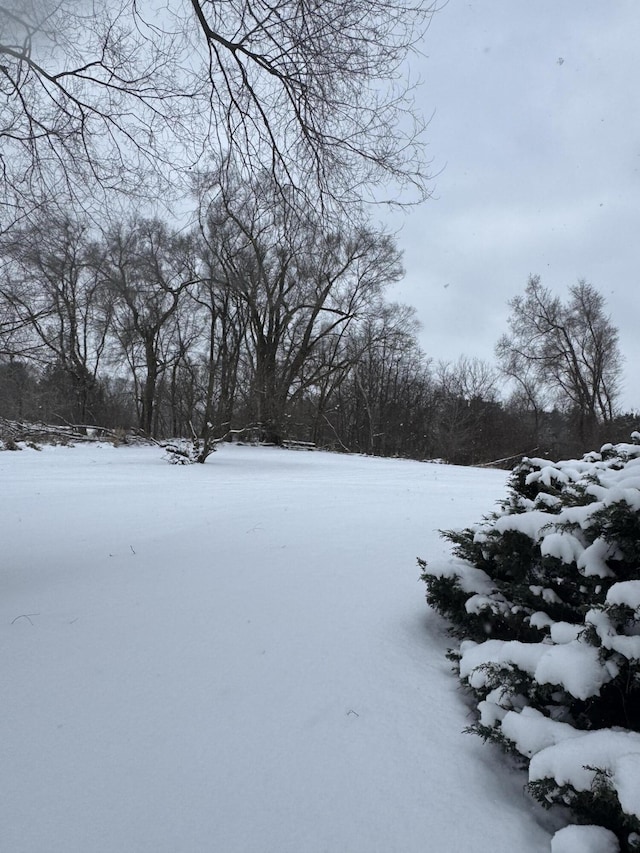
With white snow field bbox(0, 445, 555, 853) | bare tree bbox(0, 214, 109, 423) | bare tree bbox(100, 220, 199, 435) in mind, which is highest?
bare tree bbox(100, 220, 199, 435)

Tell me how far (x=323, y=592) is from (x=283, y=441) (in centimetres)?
1658

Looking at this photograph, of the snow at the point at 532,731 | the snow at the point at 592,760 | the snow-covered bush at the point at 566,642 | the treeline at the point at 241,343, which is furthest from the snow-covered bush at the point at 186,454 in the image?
the snow at the point at 592,760

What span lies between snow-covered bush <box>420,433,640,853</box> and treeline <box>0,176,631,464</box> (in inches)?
126

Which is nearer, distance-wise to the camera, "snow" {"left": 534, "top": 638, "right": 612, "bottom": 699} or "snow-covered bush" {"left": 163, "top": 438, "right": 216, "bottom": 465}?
"snow" {"left": 534, "top": 638, "right": 612, "bottom": 699}

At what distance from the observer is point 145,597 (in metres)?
2.77

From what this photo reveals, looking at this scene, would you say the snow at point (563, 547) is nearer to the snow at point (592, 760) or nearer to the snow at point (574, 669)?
the snow at point (574, 669)

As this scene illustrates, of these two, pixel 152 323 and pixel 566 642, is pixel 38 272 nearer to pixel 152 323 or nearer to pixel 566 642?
pixel 566 642

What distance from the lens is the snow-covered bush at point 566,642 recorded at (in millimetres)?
1234

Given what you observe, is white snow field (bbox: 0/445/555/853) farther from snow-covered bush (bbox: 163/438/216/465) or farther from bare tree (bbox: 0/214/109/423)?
snow-covered bush (bbox: 163/438/216/465)

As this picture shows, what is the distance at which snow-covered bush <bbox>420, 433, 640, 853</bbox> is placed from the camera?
4.05 feet

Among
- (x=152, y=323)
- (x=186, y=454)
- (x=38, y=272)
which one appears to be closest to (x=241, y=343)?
(x=152, y=323)

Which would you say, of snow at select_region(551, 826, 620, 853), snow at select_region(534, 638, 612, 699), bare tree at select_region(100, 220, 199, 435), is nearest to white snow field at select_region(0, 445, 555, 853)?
snow at select_region(551, 826, 620, 853)

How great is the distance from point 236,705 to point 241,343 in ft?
63.9

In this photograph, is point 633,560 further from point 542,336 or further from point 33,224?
point 542,336
